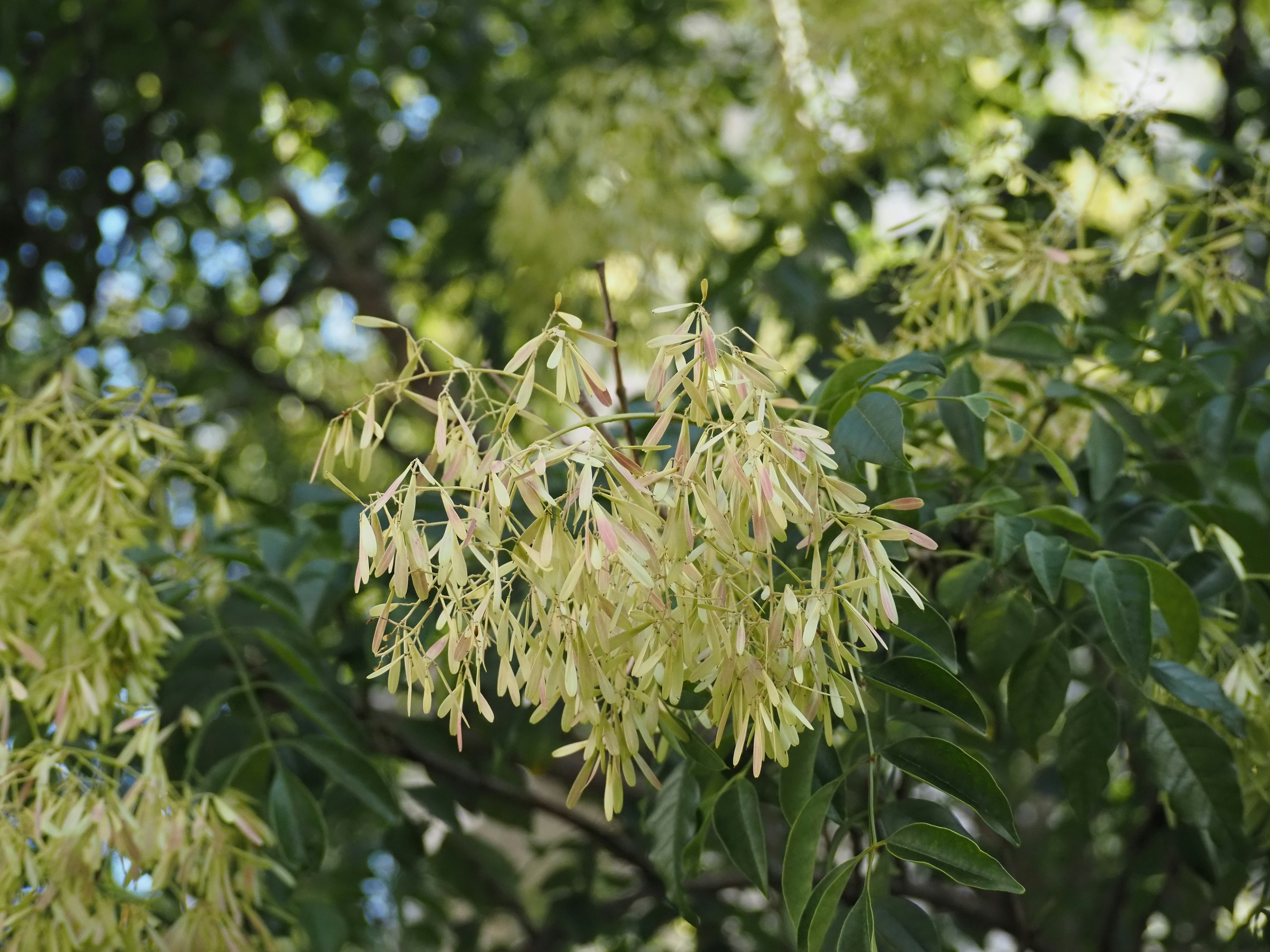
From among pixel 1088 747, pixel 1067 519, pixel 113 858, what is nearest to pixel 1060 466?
pixel 1067 519

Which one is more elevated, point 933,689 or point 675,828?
point 933,689

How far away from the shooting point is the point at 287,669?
125cm

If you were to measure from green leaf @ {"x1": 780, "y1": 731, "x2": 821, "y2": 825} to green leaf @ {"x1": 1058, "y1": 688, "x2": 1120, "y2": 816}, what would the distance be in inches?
12.0

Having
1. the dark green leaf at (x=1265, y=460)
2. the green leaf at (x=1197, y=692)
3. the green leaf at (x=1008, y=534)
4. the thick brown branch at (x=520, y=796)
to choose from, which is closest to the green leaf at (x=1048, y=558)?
the green leaf at (x=1008, y=534)

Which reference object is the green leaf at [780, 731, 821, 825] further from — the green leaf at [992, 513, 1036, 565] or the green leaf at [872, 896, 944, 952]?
the green leaf at [992, 513, 1036, 565]

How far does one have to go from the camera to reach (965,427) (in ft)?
3.31

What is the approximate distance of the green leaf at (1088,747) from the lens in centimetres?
101

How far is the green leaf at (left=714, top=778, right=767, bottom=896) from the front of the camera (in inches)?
34.3

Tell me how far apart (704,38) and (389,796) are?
2.06 m

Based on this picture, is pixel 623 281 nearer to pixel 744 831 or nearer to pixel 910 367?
pixel 910 367

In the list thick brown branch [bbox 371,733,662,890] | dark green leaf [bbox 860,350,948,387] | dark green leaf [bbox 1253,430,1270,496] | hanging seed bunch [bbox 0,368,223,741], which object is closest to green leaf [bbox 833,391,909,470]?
dark green leaf [bbox 860,350,948,387]

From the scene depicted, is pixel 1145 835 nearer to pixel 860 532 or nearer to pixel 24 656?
pixel 860 532

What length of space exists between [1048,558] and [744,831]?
0.32 meters

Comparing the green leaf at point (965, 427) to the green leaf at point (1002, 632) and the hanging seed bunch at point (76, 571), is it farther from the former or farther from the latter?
the hanging seed bunch at point (76, 571)
